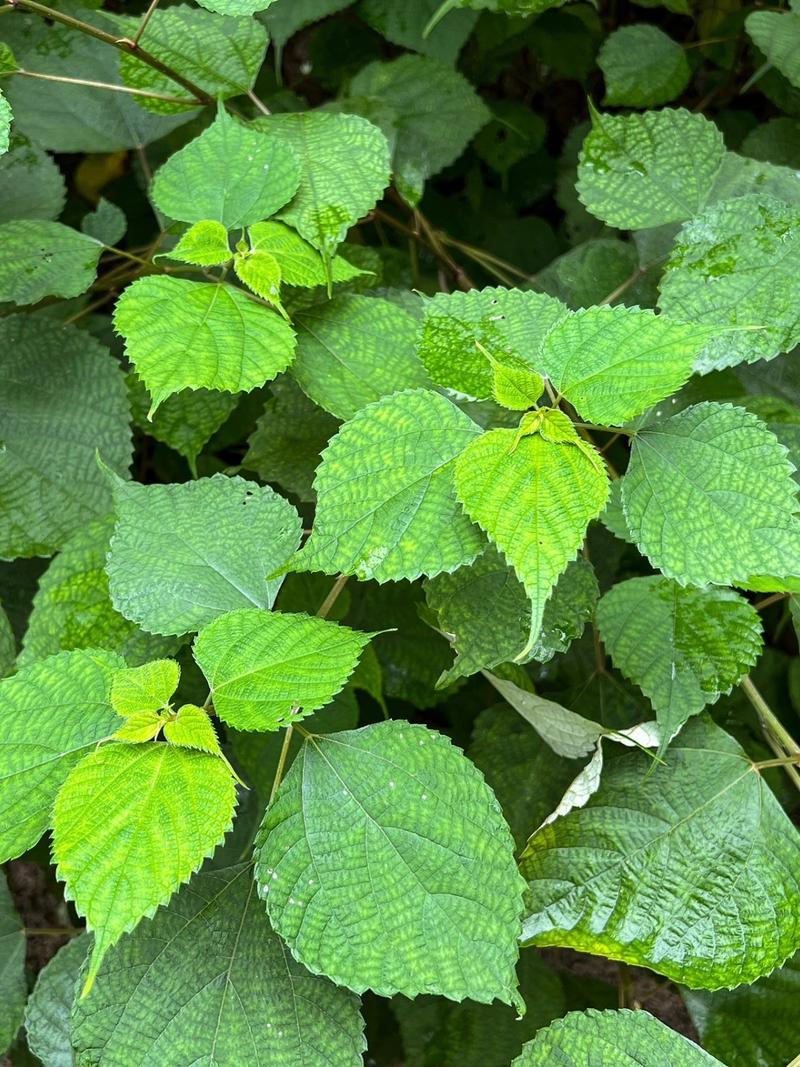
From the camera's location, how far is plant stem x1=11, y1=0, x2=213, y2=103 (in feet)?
3.52

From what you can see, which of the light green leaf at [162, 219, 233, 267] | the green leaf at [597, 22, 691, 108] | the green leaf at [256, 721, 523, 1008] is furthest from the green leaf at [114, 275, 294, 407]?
the green leaf at [597, 22, 691, 108]

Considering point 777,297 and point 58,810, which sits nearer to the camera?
point 58,810

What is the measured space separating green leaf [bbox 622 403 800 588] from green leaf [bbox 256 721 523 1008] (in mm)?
262

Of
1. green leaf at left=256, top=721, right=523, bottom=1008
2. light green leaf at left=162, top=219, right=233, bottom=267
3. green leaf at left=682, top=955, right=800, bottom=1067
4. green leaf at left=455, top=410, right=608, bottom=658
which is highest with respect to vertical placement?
light green leaf at left=162, top=219, right=233, bottom=267

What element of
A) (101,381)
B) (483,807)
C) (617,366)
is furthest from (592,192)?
(483,807)

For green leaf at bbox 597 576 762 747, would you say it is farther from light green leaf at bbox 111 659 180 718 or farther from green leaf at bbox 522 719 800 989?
light green leaf at bbox 111 659 180 718

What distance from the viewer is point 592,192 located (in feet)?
3.82

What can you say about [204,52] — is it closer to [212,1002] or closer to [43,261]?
[43,261]

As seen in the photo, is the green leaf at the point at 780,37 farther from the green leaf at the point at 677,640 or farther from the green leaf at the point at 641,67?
the green leaf at the point at 677,640

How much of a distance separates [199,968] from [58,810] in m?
0.25

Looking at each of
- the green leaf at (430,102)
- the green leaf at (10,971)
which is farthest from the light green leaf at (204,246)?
the green leaf at (10,971)

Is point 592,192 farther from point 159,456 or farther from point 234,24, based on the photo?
point 159,456

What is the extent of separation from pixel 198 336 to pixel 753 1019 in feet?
3.16

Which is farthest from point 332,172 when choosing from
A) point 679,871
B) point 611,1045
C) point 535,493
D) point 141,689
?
point 611,1045
